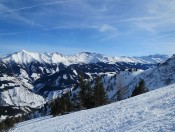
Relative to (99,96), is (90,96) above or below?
above

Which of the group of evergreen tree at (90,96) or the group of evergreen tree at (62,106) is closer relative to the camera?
the group of evergreen tree at (90,96)

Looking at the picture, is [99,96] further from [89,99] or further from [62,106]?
[62,106]

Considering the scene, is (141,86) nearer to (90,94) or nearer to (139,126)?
(90,94)

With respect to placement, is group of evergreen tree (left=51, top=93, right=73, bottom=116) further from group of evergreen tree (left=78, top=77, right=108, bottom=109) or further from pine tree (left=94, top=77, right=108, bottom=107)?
pine tree (left=94, top=77, right=108, bottom=107)

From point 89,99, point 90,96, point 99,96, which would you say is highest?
point 90,96

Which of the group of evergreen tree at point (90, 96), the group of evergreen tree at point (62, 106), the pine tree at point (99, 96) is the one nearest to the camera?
the pine tree at point (99, 96)

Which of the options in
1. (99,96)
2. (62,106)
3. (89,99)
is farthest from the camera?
(62,106)

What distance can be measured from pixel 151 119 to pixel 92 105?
55.8 metres

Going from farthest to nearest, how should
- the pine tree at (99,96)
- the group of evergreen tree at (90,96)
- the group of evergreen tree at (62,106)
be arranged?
the group of evergreen tree at (62,106), the group of evergreen tree at (90,96), the pine tree at (99,96)

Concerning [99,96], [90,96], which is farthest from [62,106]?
[99,96]

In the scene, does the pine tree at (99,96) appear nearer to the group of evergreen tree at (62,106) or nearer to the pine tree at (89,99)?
the pine tree at (89,99)

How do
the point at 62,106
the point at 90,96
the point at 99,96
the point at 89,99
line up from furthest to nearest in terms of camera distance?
the point at 62,106 → the point at 99,96 → the point at 90,96 → the point at 89,99

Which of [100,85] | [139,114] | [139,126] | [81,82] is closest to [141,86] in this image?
[100,85]

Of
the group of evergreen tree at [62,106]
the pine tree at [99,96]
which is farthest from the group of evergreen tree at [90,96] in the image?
the group of evergreen tree at [62,106]
